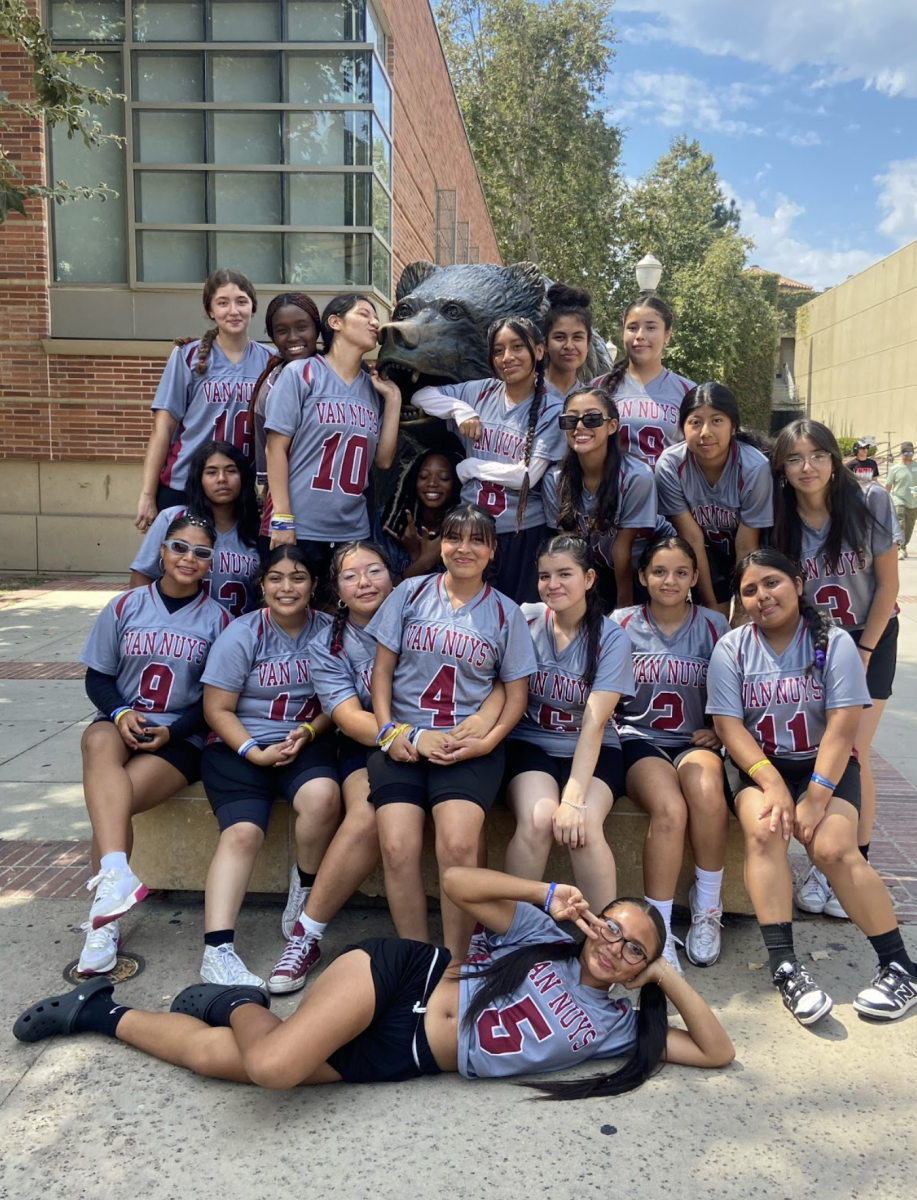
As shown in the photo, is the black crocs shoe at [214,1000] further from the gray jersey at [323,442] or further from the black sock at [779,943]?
the gray jersey at [323,442]

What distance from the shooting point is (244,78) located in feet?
36.6

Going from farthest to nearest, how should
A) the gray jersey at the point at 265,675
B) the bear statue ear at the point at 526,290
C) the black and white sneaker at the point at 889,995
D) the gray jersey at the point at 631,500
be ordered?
the bear statue ear at the point at 526,290 < the gray jersey at the point at 631,500 < the gray jersey at the point at 265,675 < the black and white sneaker at the point at 889,995

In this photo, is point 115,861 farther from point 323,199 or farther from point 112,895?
point 323,199

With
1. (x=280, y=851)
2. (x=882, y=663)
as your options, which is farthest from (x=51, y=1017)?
(x=882, y=663)

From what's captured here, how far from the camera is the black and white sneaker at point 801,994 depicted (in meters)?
2.80

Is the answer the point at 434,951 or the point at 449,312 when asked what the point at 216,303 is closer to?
the point at 449,312

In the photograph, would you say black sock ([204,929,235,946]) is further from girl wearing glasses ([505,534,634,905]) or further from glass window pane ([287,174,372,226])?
glass window pane ([287,174,372,226])

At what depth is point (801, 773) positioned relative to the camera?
3230 mm

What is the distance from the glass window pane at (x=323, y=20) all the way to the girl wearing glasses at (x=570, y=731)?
33.1 feet

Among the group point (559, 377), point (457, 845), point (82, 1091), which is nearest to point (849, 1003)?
point (457, 845)

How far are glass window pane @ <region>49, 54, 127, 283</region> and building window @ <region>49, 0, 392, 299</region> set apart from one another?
0.05 feet

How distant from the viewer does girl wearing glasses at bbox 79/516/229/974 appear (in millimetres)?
3244

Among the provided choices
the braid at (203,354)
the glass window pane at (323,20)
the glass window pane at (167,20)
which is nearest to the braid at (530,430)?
the braid at (203,354)

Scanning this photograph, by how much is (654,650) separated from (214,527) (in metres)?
1.75
